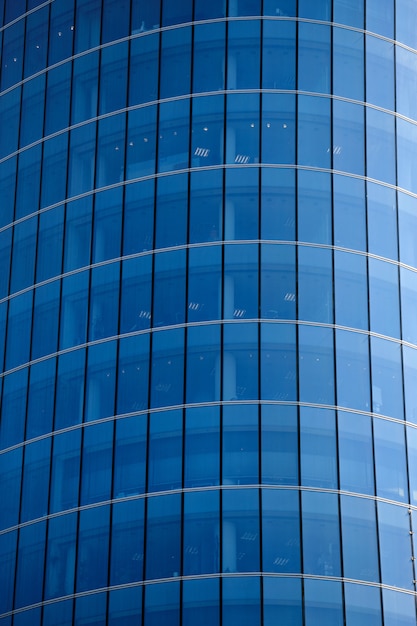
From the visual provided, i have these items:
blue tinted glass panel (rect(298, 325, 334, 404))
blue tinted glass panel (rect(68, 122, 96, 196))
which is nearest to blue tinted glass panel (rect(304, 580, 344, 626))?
blue tinted glass panel (rect(298, 325, 334, 404))

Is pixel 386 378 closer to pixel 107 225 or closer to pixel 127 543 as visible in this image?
pixel 127 543

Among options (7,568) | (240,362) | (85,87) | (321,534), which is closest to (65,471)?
(7,568)

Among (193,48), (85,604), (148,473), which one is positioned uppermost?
(193,48)

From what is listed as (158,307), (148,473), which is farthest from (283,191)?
(148,473)

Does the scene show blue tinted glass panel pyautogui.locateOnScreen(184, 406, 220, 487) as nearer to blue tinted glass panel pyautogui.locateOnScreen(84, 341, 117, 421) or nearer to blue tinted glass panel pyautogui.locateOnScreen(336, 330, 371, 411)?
blue tinted glass panel pyautogui.locateOnScreen(84, 341, 117, 421)

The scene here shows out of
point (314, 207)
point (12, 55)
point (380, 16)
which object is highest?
point (12, 55)

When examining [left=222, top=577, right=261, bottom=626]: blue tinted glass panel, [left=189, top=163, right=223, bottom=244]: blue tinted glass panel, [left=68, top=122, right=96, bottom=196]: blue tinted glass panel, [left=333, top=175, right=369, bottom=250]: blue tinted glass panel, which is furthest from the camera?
[left=68, top=122, right=96, bottom=196]: blue tinted glass panel

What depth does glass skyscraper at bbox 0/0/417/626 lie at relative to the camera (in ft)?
223

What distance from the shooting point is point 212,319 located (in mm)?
71312

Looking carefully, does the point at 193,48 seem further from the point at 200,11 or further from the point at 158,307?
the point at 158,307

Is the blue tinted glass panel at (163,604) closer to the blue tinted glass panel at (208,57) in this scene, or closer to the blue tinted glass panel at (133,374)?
the blue tinted glass panel at (133,374)

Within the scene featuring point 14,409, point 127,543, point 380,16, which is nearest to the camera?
point 127,543

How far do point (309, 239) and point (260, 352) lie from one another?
19.9ft

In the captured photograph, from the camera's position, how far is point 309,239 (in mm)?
72812
